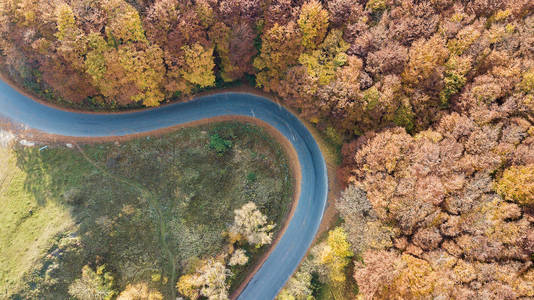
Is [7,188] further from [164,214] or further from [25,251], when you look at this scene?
[164,214]

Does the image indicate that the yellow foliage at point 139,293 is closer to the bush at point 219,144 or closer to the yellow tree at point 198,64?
the bush at point 219,144

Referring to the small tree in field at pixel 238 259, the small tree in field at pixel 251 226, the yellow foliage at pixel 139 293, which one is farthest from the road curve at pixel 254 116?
the yellow foliage at pixel 139 293

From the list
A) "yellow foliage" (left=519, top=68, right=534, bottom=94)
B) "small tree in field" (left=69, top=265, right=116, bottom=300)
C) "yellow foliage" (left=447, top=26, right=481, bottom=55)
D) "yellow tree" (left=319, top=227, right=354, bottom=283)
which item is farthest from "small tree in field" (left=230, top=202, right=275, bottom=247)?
"yellow foliage" (left=519, top=68, right=534, bottom=94)

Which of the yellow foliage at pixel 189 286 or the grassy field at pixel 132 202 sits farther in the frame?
the grassy field at pixel 132 202

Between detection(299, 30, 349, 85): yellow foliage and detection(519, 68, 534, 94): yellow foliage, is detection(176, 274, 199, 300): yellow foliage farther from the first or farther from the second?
detection(519, 68, 534, 94): yellow foliage

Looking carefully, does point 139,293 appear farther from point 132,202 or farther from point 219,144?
point 219,144

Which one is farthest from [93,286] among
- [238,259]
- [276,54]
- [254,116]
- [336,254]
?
[276,54]
